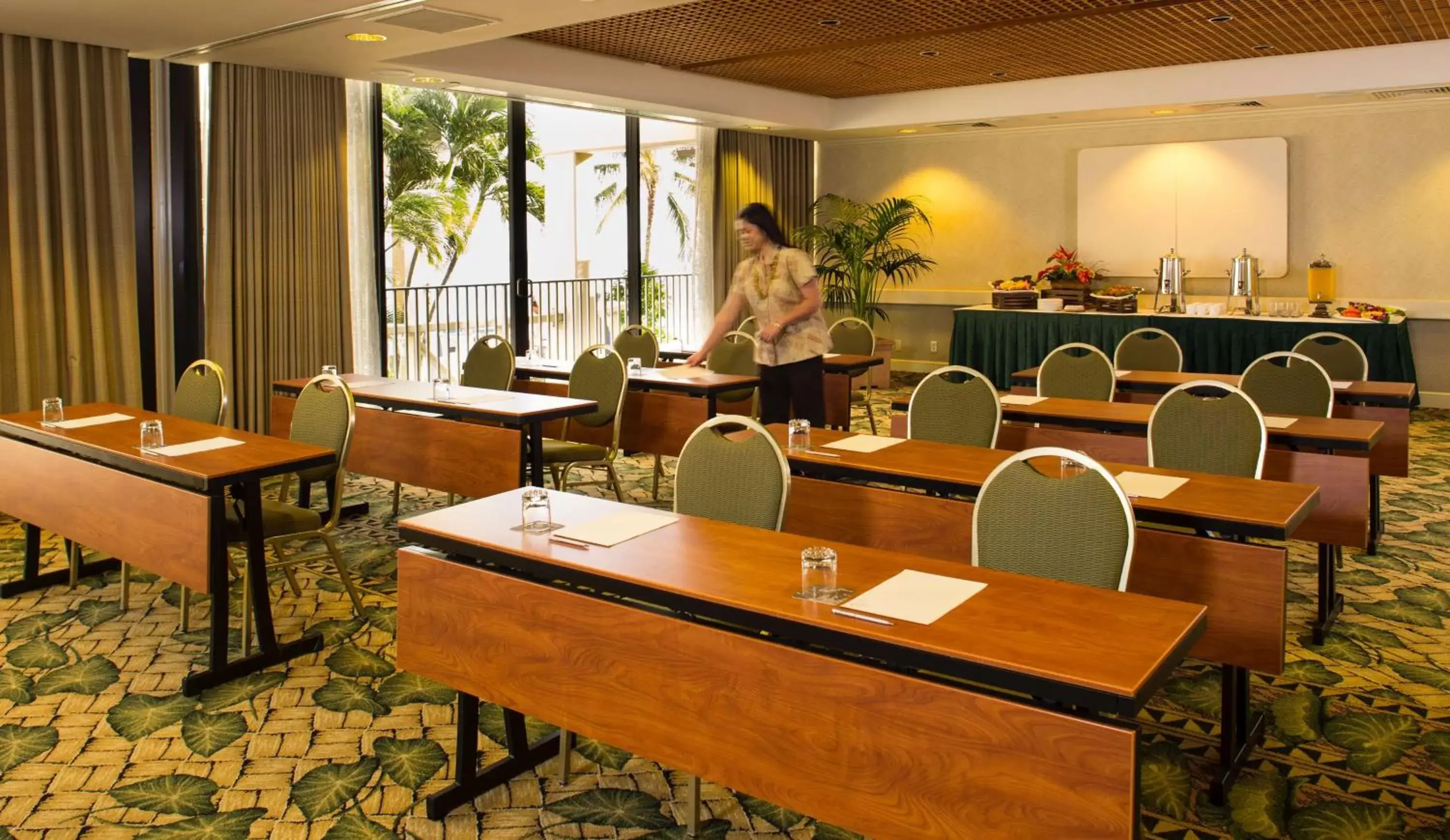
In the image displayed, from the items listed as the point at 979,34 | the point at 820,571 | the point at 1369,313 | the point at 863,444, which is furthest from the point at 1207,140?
the point at 820,571

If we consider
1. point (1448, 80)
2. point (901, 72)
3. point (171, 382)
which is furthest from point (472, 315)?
point (1448, 80)

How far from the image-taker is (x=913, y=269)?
1203 centimetres

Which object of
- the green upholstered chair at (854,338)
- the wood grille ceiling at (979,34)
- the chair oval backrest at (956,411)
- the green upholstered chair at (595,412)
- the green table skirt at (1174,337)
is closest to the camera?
the chair oval backrest at (956,411)

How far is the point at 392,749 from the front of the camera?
336 cm

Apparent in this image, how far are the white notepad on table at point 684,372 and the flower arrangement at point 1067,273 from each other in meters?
4.84

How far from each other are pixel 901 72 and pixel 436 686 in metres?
7.01

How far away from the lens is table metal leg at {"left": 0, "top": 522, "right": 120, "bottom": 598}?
15.7ft

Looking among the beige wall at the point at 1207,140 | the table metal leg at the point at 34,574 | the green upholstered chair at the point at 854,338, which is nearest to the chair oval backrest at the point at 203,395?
the table metal leg at the point at 34,574

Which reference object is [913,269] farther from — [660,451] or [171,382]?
[171,382]

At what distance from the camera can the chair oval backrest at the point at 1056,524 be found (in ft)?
9.16

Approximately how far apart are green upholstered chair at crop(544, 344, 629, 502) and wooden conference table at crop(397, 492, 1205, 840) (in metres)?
2.46

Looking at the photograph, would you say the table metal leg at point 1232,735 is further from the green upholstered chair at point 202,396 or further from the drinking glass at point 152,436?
the green upholstered chair at point 202,396

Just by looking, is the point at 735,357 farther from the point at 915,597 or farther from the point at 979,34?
the point at 915,597

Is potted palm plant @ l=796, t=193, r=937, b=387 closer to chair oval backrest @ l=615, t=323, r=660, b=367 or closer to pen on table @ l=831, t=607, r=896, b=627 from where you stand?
chair oval backrest @ l=615, t=323, r=660, b=367
